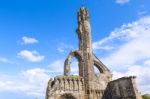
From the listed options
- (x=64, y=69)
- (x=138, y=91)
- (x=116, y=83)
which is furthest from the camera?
(x=64, y=69)

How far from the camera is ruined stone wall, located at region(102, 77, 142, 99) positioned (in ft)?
106

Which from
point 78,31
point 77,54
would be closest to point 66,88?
point 77,54

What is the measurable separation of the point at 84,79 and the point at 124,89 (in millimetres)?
9694

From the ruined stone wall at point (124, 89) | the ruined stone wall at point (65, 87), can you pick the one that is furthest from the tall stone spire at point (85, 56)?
the ruined stone wall at point (124, 89)

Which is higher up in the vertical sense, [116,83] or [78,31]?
[78,31]

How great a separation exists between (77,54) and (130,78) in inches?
507

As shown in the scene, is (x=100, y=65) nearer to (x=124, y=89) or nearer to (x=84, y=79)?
(x=84, y=79)

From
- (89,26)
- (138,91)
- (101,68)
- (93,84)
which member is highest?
(89,26)

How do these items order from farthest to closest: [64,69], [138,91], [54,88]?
[64,69]
[54,88]
[138,91]

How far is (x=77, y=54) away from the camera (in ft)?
145

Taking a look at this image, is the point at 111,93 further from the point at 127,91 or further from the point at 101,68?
the point at 101,68

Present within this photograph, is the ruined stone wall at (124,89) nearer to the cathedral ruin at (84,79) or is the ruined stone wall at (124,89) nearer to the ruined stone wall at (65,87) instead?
the cathedral ruin at (84,79)

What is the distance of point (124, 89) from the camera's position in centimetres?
3397

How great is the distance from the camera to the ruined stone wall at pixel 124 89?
106 feet
